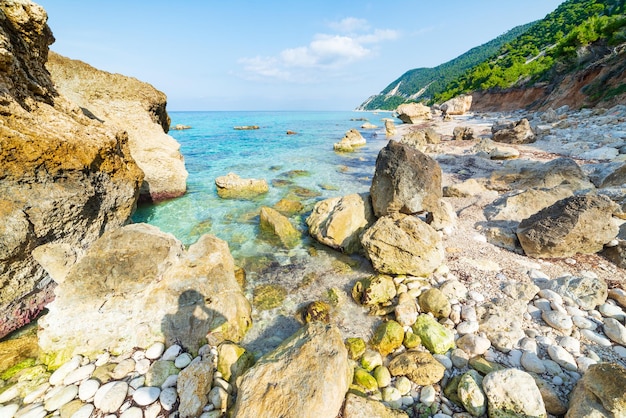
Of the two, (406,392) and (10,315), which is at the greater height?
(10,315)

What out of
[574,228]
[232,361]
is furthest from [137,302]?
[574,228]

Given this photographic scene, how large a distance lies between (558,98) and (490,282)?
38680 millimetres

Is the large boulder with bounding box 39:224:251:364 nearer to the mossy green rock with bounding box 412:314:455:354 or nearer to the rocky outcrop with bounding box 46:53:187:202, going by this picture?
the mossy green rock with bounding box 412:314:455:354

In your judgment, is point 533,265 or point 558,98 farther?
point 558,98

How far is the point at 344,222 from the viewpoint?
6934 mm

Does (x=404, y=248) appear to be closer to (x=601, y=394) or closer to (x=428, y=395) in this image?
(x=428, y=395)

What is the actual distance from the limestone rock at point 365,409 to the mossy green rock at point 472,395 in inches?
29.0

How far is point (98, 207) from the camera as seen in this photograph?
5504 mm

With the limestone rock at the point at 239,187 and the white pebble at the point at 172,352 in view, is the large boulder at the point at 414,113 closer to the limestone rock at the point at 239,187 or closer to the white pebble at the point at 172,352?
the limestone rock at the point at 239,187

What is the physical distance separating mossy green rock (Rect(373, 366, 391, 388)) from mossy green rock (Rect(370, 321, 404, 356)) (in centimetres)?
36

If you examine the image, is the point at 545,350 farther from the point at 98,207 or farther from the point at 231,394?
the point at 98,207

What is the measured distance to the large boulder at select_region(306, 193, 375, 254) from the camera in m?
6.76

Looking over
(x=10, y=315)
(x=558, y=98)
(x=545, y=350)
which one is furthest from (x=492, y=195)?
(x=558, y=98)

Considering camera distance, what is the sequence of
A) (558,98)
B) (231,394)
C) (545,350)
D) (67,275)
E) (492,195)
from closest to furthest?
1. (231,394)
2. (545,350)
3. (67,275)
4. (492,195)
5. (558,98)
